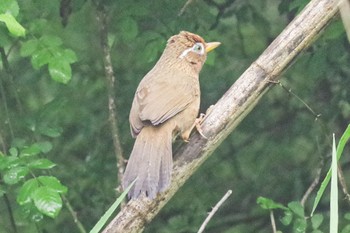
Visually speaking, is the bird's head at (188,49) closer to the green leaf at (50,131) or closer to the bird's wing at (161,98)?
the bird's wing at (161,98)

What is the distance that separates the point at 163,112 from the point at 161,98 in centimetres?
14

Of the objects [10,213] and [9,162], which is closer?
[9,162]

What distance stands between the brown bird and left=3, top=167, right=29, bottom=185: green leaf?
0.58 m

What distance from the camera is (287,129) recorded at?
229 inches

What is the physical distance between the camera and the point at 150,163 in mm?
3619

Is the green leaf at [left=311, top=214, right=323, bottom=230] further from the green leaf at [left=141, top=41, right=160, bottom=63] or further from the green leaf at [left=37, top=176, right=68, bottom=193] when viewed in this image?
the green leaf at [left=37, top=176, right=68, bottom=193]

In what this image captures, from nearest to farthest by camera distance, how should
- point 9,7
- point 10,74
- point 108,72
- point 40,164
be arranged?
point 9,7 < point 40,164 < point 108,72 < point 10,74

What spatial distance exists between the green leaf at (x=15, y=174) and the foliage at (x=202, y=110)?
0.33m

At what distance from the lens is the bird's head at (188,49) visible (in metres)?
4.47

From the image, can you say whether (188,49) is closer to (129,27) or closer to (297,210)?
(129,27)

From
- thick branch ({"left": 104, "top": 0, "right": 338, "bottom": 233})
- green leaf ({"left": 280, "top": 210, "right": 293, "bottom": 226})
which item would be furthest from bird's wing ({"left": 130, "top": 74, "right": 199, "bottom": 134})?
green leaf ({"left": 280, "top": 210, "right": 293, "bottom": 226})

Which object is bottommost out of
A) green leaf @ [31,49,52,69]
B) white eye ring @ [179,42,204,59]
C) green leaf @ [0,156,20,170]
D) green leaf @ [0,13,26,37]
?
green leaf @ [0,156,20,170]

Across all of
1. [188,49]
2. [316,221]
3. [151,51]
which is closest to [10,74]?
[151,51]

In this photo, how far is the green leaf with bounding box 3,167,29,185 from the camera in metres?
4.24
